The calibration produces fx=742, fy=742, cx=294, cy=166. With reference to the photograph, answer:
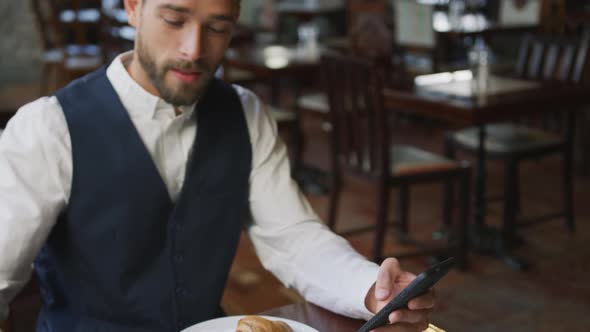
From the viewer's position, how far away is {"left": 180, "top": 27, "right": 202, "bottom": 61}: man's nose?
1.21 m

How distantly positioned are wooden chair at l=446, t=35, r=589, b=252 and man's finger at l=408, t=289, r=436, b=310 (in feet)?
7.92

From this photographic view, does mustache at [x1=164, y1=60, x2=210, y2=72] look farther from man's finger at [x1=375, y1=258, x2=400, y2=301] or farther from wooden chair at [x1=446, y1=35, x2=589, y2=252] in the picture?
wooden chair at [x1=446, y1=35, x2=589, y2=252]

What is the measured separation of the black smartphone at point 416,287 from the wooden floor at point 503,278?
4.19 feet

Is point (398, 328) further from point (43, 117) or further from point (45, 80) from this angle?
point (45, 80)

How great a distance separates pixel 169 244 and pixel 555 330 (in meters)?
1.85

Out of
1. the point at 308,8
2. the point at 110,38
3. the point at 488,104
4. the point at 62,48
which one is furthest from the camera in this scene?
the point at 308,8

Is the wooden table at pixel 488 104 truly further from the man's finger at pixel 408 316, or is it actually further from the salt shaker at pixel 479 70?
the man's finger at pixel 408 316

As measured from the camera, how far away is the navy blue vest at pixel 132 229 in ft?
4.12

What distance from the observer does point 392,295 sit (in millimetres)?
1132

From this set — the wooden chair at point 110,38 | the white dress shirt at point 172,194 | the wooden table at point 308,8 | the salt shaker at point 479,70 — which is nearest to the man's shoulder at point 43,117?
the white dress shirt at point 172,194

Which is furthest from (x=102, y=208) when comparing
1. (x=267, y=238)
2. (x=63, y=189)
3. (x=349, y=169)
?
(x=349, y=169)

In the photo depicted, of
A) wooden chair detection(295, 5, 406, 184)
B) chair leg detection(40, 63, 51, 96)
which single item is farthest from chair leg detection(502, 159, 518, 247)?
chair leg detection(40, 63, 51, 96)

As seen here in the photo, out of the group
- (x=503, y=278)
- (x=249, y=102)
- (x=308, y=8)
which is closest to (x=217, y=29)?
(x=249, y=102)

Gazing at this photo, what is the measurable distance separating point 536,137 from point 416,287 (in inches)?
111
